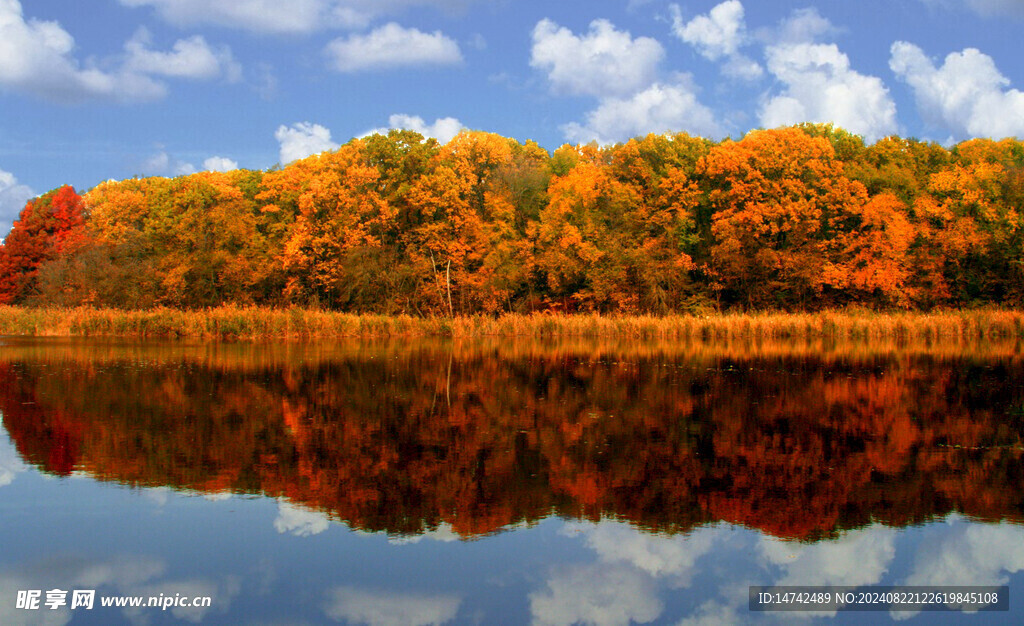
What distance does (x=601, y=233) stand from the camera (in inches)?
1923

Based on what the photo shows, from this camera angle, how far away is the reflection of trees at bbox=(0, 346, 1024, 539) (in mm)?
7727

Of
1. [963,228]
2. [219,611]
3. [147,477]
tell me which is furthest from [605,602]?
[963,228]

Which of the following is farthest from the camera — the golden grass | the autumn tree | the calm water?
the autumn tree

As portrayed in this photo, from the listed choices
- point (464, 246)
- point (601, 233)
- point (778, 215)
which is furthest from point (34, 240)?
point (778, 215)

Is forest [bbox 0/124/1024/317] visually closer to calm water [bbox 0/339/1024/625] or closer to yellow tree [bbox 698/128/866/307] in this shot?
yellow tree [bbox 698/128/866/307]

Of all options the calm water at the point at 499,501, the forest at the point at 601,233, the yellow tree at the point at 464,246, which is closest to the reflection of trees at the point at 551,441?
the calm water at the point at 499,501

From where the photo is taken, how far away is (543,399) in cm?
1496

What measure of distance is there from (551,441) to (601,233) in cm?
3909

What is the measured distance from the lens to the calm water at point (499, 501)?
584 centimetres

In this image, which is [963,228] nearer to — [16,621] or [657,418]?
[657,418]

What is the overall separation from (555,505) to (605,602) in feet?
6.63

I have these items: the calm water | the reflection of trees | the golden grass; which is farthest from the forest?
the calm water

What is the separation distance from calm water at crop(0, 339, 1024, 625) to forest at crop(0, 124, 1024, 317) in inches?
1270

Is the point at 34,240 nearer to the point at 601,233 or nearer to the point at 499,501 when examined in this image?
the point at 601,233
